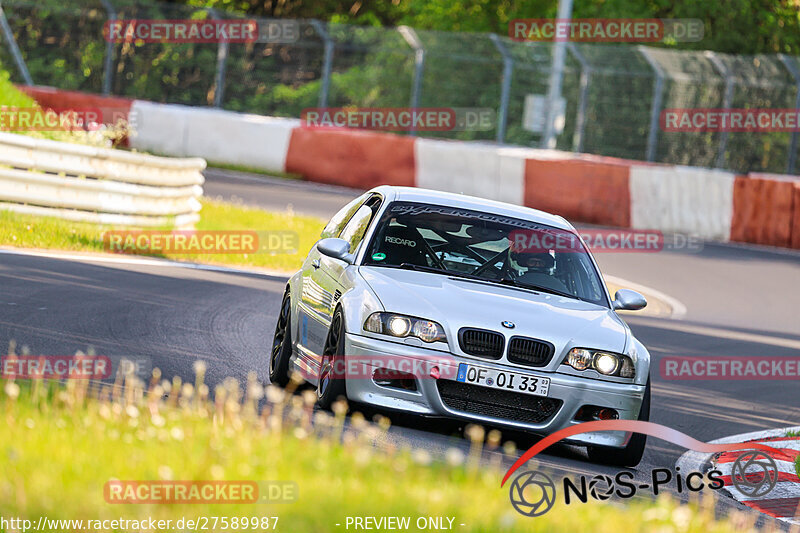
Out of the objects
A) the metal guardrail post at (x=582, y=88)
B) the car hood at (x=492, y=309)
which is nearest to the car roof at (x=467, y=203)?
the car hood at (x=492, y=309)

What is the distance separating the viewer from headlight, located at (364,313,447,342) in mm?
8000

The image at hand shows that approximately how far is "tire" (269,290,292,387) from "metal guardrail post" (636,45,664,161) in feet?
66.5

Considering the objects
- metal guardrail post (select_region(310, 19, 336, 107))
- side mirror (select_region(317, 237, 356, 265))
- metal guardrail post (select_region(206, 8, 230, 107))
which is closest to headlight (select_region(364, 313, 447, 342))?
side mirror (select_region(317, 237, 356, 265))

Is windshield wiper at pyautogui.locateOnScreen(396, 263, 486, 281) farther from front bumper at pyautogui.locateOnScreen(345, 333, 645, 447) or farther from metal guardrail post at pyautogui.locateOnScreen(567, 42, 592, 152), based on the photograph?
metal guardrail post at pyautogui.locateOnScreen(567, 42, 592, 152)

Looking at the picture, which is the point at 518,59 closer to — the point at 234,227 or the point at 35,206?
the point at 234,227

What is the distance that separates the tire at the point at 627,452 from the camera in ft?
27.3

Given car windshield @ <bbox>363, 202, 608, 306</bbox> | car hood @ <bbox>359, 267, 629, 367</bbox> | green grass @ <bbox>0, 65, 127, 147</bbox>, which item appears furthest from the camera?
green grass @ <bbox>0, 65, 127, 147</bbox>

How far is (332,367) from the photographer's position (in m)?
8.09

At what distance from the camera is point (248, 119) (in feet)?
96.4

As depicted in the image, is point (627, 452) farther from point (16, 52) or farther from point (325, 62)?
point (16, 52)

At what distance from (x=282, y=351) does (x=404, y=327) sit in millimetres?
1556

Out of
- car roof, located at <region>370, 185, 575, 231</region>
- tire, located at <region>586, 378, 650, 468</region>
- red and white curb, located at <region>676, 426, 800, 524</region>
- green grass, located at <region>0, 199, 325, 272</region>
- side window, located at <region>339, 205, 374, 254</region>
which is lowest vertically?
green grass, located at <region>0, 199, 325, 272</region>

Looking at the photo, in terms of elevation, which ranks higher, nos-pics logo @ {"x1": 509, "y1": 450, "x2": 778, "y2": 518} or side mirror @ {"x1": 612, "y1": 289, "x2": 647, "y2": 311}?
side mirror @ {"x1": 612, "y1": 289, "x2": 647, "y2": 311}

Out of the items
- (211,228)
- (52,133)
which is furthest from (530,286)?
(52,133)
